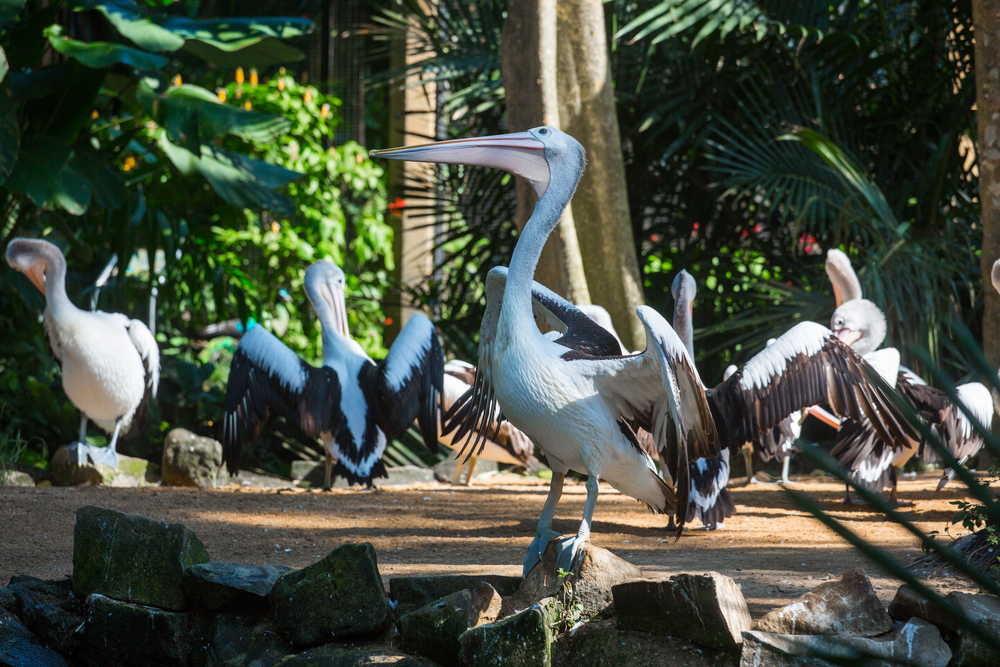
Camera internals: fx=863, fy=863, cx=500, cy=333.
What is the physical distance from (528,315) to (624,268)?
3777 millimetres

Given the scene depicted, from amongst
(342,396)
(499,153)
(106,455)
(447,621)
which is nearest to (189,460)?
(106,455)

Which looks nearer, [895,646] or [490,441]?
[895,646]

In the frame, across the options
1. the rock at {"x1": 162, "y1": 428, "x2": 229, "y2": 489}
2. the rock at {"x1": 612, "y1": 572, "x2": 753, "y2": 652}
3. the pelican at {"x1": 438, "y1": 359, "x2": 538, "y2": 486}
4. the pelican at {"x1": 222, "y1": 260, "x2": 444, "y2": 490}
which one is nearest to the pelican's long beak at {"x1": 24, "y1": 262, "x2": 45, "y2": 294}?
the rock at {"x1": 162, "y1": 428, "x2": 229, "y2": 489}

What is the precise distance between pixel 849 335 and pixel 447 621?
11.7 feet

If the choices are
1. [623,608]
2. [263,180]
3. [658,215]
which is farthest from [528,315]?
[658,215]

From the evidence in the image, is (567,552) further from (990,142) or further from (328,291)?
(990,142)

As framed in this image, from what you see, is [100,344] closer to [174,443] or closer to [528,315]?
[174,443]

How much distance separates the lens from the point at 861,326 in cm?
532

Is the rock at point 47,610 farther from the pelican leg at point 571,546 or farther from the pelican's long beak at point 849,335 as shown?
the pelican's long beak at point 849,335

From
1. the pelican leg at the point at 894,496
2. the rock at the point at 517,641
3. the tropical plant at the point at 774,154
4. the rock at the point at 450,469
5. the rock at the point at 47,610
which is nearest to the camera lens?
the rock at the point at 517,641

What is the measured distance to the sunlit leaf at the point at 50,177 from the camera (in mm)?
5605

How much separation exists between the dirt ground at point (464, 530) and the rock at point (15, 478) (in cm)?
70

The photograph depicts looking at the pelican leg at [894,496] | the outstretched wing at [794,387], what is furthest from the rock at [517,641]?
the pelican leg at [894,496]

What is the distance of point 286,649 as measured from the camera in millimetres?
3027
